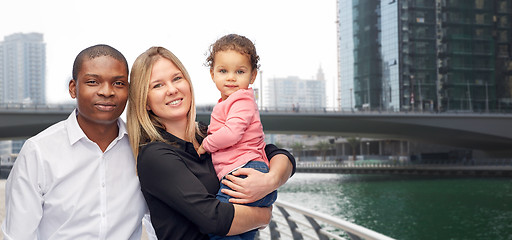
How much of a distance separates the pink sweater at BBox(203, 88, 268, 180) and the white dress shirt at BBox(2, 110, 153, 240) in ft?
1.20

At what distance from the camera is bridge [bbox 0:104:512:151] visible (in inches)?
1690

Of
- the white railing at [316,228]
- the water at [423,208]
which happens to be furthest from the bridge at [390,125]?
the white railing at [316,228]

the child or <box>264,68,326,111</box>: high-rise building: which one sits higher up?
<box>264,68,326,111</box>: high-rise building

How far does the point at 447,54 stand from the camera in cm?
6850

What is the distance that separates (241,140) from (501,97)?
73811mm

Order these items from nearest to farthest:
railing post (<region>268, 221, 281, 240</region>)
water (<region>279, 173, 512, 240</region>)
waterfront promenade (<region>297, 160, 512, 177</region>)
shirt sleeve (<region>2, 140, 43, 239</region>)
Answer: shirt sleeve (<region>2, 140, 43, 239</region>)
railing post (<region>268, 221, 281, 240</region>)
water (<region>279, 173, 512, 240</region>)
waterfront promenade (<region>297, 160, 512, 177</region>)

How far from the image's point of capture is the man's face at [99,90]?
7.02ft

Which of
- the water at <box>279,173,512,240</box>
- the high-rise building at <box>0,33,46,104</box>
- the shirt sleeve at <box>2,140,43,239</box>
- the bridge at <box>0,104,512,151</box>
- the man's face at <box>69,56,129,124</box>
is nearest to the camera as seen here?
the shirt sleeve at <box>2,140,43,239</box>

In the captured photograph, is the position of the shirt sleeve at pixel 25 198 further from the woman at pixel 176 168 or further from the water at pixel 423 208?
the water at pixel 423 208

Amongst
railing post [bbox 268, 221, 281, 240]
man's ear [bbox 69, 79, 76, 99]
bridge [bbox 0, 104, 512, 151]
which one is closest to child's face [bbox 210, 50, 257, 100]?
man's ear [bbox 69, 79, 76, 99]

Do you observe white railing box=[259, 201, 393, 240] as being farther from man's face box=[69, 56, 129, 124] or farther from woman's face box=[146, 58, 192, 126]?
man's face box=[69, 56, 129, 124]

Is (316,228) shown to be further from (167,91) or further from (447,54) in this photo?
(447,54)

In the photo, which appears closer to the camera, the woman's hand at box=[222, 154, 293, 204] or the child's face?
the woman's hand at box=[222, 154, 293, 204]

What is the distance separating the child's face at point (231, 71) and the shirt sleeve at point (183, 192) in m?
0.61
